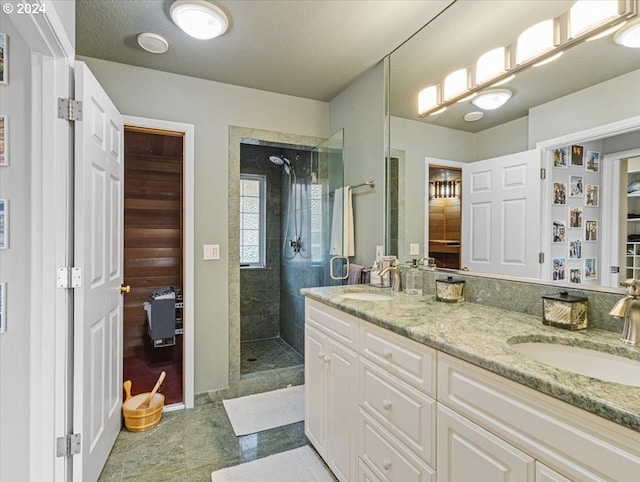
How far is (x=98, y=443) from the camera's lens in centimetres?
176

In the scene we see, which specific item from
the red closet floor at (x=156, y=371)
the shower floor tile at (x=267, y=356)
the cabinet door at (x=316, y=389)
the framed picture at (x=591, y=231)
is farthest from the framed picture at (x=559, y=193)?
the red closet floor at (x=156, y=371)

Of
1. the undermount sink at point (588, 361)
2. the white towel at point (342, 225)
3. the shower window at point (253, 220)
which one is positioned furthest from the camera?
the shower window at point (253, 220)

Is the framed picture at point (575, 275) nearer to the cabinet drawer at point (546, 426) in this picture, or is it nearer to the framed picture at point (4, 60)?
the cabinet drawer at point (546, 426)

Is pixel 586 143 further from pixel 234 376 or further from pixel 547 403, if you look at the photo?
pixel 234 376

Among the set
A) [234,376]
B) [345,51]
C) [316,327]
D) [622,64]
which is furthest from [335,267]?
[622,64]

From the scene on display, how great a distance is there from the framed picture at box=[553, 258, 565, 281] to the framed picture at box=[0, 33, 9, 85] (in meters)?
2.45

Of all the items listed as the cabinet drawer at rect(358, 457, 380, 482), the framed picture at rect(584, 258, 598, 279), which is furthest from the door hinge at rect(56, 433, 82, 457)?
the framed picture at rect(584, 258, 598, 279)

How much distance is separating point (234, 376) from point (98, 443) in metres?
1.07

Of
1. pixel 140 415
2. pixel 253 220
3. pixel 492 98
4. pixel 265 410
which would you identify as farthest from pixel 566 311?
pixel 253 220

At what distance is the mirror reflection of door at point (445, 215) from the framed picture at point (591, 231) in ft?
2.01

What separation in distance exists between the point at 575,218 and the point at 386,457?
1196 millimetres

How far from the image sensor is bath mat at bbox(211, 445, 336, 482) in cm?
177

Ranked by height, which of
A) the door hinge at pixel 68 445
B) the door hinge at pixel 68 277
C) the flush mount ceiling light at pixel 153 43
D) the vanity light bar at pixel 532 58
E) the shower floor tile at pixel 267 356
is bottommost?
the shower floor tile at pixel 267 356

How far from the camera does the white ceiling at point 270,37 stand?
5.88 ft
